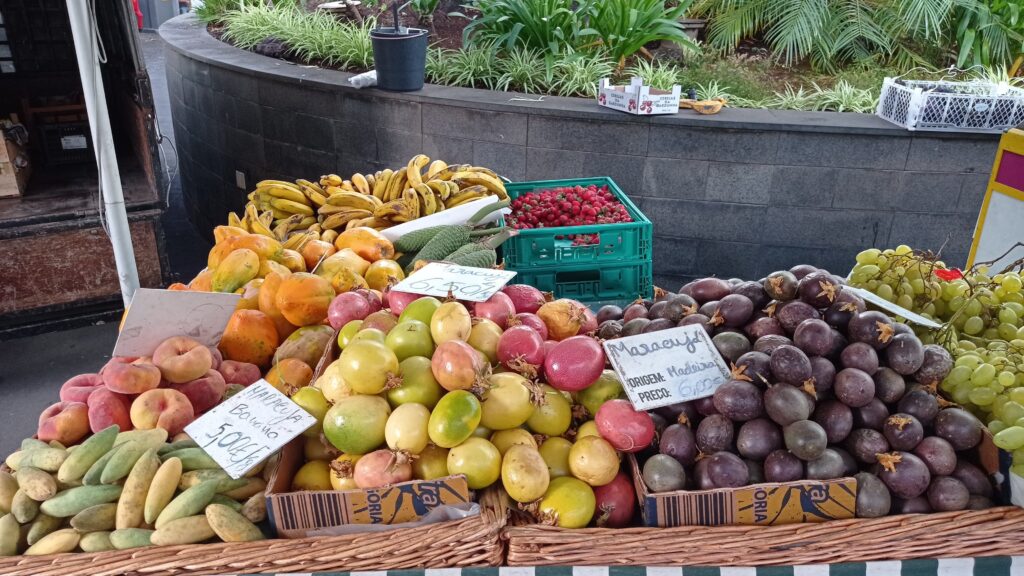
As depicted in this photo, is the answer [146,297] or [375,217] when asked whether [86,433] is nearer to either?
[146,297]

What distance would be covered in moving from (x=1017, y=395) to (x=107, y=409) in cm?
198

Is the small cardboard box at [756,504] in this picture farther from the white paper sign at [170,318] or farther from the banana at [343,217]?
the banana at [343,217]

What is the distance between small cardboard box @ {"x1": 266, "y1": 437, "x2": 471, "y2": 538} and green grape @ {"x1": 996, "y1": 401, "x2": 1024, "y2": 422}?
1.10 m

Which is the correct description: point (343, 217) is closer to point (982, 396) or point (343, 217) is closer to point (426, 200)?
point (426, 200)

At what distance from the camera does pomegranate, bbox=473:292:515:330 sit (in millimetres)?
1733

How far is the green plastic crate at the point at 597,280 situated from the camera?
2.80 meters

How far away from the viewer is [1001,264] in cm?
288

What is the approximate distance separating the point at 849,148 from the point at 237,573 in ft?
12.6

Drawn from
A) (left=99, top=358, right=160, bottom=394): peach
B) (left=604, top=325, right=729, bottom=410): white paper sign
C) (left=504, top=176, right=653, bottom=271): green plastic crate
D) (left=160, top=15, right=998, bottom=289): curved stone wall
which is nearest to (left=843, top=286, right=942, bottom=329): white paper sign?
(left=604, top=325, right=729, bottom=410): white paper sign

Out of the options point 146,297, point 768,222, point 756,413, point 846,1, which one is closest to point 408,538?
point 756,413

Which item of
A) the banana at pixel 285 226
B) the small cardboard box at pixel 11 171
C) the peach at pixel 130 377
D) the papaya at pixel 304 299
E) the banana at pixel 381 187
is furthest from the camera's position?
the small cardboard box at pixel 11 171

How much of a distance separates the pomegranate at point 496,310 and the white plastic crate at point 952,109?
3.22 meters

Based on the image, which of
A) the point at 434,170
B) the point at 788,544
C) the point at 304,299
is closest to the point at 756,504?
the point at 788,544

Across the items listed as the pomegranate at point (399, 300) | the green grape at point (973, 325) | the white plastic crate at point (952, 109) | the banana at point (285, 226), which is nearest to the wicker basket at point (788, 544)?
the green grape at point (973, 325)
